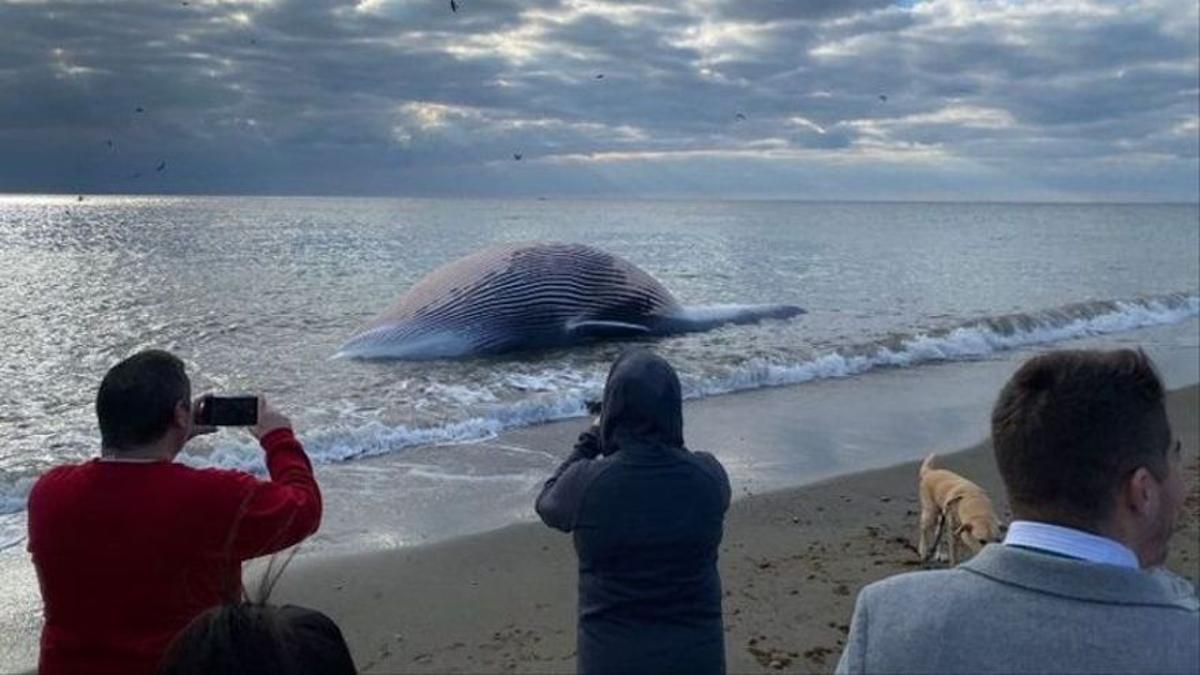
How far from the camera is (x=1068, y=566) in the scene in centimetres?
197

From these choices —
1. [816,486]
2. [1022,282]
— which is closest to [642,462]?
[816,486]

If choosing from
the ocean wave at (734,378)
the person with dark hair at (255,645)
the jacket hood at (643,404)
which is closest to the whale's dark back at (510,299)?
the ocean wave at (734,378)

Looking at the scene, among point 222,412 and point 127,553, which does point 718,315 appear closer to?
point 222,412

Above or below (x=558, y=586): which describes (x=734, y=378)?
above

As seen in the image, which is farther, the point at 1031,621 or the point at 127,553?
the point at 127,553

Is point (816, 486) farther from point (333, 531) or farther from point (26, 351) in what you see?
point (26, 351)

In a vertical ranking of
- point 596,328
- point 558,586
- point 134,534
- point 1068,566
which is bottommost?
point 558,586

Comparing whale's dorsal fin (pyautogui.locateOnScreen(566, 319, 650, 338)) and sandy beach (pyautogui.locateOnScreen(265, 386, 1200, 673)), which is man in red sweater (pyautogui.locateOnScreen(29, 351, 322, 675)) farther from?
whale's dorsal fin (pyautogui.locateOnScreen(566, 319, 650, 338))

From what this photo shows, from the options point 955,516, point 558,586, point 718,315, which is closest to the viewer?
point 955,516

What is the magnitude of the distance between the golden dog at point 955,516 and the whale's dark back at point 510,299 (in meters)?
7.63

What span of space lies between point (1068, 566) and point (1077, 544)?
0.06 meters

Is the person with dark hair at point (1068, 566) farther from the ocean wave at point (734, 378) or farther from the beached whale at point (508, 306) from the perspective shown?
the beached whale at point (508, 306)

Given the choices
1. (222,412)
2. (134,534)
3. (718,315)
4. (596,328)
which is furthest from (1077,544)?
(718,315)

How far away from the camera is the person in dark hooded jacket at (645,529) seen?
12.7 ft
